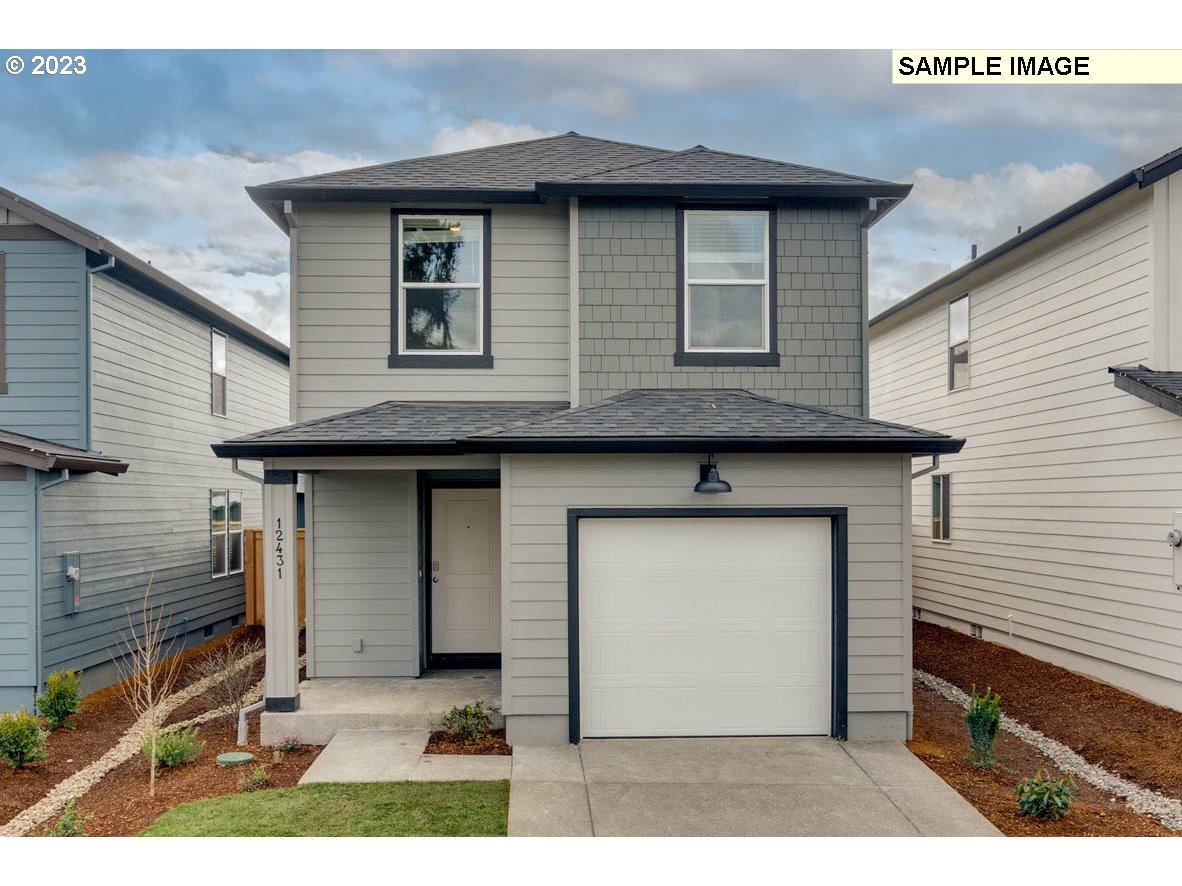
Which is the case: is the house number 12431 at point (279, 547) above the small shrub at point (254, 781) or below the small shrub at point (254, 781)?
above

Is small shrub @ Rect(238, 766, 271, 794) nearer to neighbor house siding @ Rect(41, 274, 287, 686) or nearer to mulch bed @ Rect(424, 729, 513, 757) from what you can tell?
mulch bed @ Rect(424, 729, 513, 757)

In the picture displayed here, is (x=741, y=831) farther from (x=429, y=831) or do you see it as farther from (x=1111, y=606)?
(x=1111, y=606)

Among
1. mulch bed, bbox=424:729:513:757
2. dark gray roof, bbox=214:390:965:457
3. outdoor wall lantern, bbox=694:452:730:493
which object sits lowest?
mulch bed, bbox=424:729:513:757

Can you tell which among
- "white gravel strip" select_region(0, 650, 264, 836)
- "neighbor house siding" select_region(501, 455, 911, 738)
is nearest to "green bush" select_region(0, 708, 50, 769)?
"white gravel strip" select_region(0, 650, 264, 836)

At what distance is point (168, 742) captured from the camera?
20.1 ft

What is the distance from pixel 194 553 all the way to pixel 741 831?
29.1 feet

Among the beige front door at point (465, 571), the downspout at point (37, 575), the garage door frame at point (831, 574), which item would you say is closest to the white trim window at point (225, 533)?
the downspout at point (37, 575)

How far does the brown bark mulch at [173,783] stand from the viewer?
520cm

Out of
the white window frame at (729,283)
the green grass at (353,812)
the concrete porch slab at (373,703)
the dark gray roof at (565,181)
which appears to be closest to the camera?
the green grass at (353,812)

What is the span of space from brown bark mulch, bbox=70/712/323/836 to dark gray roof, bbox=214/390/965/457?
93.6 inches

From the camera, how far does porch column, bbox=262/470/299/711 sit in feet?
22.0

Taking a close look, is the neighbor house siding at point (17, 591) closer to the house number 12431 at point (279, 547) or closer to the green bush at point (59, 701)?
the green bush at point (59, 701)

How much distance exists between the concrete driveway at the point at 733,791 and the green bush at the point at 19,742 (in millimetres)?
3672
